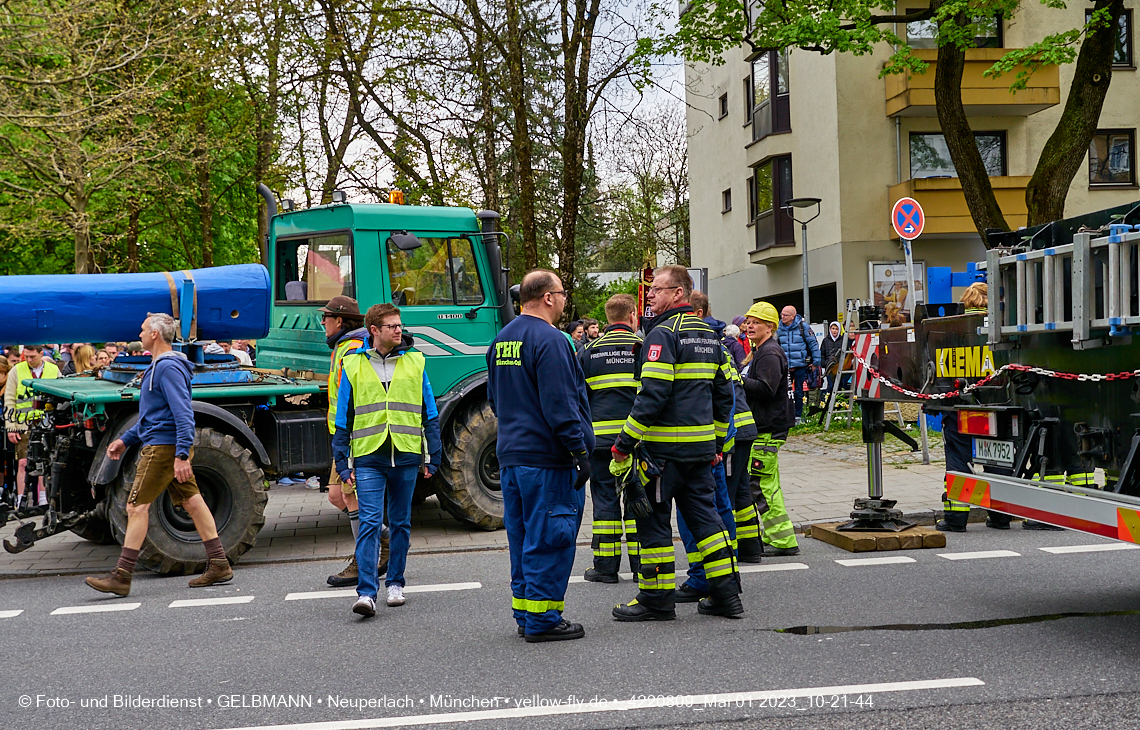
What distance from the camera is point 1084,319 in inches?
202

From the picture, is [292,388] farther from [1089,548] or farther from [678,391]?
[1089,548]

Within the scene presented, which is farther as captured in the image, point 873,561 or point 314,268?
point 314,268

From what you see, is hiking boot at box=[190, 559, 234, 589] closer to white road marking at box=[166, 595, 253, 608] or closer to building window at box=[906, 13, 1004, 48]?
white road marking at box=[166, 595, 253, 608]

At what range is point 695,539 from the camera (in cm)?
585

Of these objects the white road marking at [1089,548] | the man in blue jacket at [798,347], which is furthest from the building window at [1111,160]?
the white road marking at [1089,548]

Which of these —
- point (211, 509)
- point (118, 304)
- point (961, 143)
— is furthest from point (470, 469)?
point (961, 143)

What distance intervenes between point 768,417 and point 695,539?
5.93ft

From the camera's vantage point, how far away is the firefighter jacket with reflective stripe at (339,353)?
679 centimetres

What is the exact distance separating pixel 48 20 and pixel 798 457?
36.9ft

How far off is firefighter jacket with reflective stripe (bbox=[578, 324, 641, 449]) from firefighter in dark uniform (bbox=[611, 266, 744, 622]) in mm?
727

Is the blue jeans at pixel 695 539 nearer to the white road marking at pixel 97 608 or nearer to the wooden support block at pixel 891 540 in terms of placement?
the wooden support block at pixel 891 540

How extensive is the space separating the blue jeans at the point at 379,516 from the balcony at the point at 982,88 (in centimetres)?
2014

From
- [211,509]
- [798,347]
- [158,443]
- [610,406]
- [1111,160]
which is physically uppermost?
[1111,160]

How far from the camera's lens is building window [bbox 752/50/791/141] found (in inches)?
1077
